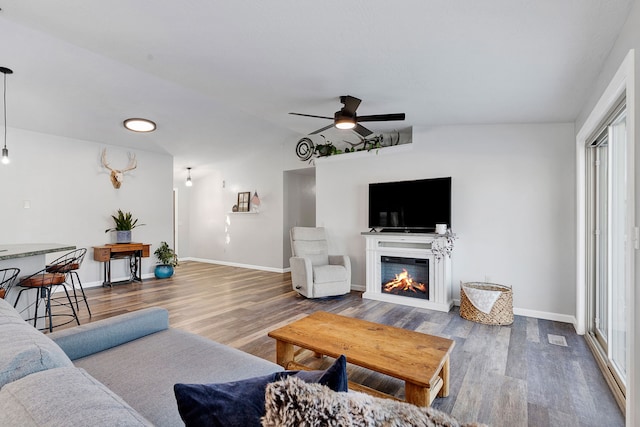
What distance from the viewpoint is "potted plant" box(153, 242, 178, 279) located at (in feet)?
20.5

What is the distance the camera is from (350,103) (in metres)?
3.37

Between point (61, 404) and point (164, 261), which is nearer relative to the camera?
point (61, 404)

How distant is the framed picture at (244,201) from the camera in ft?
24.7

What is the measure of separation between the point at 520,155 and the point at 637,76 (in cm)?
241

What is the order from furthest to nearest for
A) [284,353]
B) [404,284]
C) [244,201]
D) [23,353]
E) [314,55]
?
[244,201] < [404,284] < [314,55] < [284,353] < [23,353]

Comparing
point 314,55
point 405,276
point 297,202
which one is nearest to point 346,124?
point 314,55

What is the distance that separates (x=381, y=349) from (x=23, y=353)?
1.70 meters

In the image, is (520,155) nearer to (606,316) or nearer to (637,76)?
(606,316)

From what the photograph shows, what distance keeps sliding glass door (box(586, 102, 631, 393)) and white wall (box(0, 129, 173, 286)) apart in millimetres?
6747

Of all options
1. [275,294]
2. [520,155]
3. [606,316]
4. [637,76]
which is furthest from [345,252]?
[637,76]

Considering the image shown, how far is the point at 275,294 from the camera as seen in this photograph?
5016mm

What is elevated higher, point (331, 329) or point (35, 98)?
point (35, 98)

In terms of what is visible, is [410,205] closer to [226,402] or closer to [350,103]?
[350,103]

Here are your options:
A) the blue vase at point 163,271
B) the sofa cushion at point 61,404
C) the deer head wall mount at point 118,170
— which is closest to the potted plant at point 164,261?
the blue vase at point 163,271
